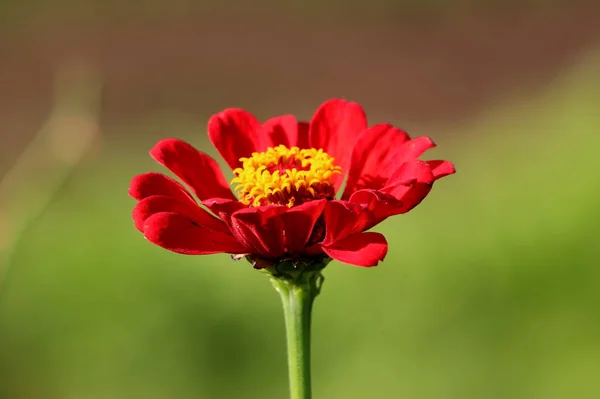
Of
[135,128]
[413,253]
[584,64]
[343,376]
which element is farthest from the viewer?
[135,128]

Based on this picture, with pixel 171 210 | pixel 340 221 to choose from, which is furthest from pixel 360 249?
pixel 171 210

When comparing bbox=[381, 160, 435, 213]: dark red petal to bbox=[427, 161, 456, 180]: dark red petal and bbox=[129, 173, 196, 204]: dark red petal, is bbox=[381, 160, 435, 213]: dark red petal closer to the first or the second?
bbox=[427, 161, 456, 180]: dark red petal

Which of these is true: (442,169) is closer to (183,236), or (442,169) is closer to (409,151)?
(409,151)

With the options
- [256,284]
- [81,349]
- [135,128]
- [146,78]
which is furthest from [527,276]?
[146,78]

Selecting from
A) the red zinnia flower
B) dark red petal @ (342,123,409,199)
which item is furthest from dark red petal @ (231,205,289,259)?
dark red petal @ (342,123,409,199)

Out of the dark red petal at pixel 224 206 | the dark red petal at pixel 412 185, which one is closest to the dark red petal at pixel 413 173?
the dark red petal at pixel 412 185

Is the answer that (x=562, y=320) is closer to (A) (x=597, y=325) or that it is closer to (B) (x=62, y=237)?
(A) (x=597, y=325)

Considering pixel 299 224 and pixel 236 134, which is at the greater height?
pixel 236 134
